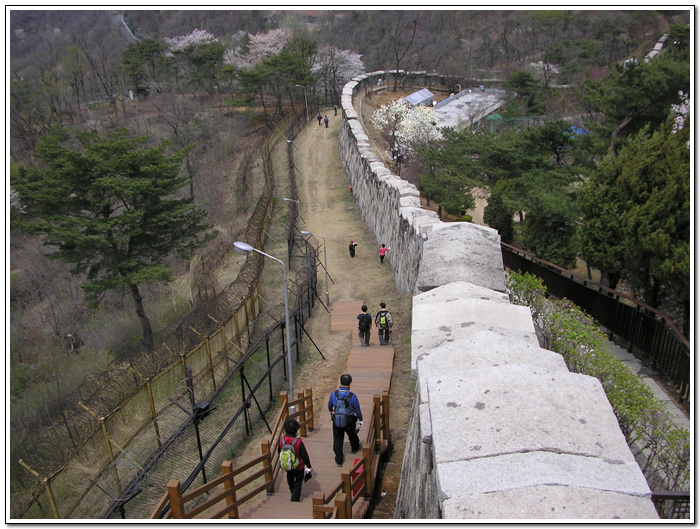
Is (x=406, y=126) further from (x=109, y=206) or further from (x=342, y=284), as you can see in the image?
(x=109, y=206)

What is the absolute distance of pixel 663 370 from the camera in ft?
34.1

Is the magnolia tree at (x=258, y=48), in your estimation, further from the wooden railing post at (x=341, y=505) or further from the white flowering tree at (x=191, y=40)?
the wooden railing post at (x=341, y=505)

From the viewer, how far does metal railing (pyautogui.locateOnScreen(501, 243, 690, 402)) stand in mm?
9789

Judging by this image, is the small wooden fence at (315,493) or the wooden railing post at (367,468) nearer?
the small wooden fence at (315,493)

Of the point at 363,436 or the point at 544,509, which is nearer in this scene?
the point at 544,509

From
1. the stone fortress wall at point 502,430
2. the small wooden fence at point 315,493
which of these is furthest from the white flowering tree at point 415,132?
the stone fortress wall at point 502,430

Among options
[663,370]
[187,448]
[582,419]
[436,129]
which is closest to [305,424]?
[187,448]

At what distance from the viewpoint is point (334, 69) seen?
48688 millimetres

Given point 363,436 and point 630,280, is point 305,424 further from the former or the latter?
point 630,280

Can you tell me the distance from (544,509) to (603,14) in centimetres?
6633

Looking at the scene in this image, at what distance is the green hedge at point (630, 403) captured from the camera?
5.95m

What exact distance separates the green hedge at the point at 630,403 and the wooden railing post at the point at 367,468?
262 cm

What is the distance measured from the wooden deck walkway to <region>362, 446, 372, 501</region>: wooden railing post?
0.47 feet

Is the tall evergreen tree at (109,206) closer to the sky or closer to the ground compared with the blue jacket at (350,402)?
closer to the sky
